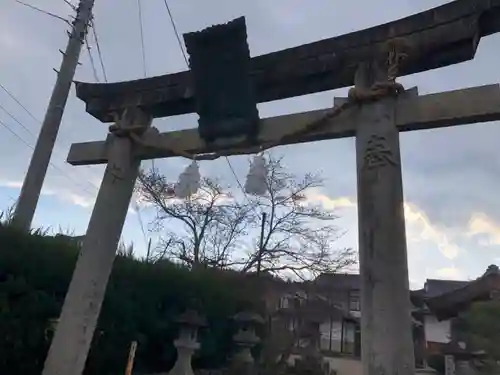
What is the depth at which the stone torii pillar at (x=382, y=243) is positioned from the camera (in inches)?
97.1

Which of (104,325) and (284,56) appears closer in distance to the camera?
(284,56)

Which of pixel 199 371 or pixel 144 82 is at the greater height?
pixel 144 82

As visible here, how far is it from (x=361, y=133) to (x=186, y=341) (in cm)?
406

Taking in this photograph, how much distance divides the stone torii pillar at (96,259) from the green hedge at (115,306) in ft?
5.46

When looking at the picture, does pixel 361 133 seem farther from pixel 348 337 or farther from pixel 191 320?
pixel 348 337

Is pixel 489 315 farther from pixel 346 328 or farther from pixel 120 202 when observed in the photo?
pixel 346 328

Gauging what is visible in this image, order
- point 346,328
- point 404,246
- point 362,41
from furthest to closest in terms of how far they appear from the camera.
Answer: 1. point 346,328
2. point 362,41
3. point 404,246

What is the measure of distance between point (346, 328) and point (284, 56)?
19.4m

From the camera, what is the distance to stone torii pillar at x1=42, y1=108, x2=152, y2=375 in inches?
134

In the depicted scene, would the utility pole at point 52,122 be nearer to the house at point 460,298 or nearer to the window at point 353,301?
the house at point 460,298

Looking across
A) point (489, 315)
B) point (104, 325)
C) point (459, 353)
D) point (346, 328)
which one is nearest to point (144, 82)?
point (104, 325)

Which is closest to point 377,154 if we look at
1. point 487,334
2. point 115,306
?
point 487,334

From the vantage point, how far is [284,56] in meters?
3.47

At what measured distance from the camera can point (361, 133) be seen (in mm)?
2979
